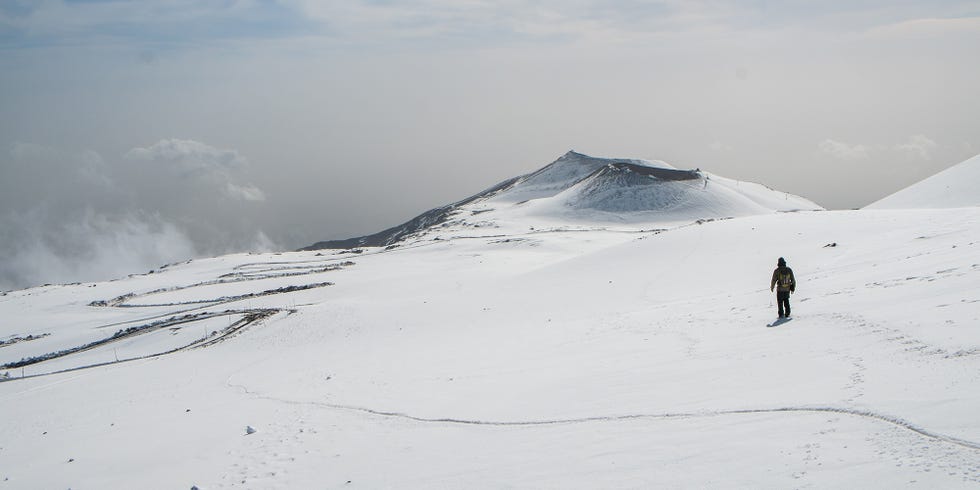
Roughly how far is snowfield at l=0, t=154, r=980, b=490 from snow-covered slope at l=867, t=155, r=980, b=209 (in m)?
8.71

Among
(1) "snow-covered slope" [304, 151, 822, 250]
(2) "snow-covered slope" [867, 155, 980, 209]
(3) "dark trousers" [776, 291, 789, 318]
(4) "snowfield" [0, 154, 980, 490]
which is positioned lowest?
(4) "snowfield" [0, 154, 980, 490]

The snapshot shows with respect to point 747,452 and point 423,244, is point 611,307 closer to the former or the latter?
point 747,452

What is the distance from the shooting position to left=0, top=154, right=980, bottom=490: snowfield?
9.23 meters

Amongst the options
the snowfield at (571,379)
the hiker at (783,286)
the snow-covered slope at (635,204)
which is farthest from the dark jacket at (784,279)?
the snow-covered slope at (635,204)

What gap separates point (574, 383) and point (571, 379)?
445mm

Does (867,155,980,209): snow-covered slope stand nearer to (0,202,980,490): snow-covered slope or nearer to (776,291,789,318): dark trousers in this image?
(0,202,980,490): snow-covered slope

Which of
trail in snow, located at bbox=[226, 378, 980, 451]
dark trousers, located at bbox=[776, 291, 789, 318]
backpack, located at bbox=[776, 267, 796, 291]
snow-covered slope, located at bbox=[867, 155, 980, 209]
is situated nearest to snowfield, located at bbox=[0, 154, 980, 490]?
trail in snow, located at bbox=[226, 378, 980, 451]

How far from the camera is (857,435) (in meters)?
8.64

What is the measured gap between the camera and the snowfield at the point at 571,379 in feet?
30.3

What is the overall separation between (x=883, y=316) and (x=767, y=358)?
3.09 meters

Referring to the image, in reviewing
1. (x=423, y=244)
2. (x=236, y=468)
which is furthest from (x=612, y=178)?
(x=236, y=468)

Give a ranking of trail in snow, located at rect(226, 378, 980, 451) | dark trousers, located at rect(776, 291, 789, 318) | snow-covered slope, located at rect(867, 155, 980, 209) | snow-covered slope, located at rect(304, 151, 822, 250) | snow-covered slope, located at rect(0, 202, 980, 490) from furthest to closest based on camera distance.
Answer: snow-covered slope, located at rect(304, 151, 822, 250) → snow-covered slope, located at rect(867, 155, 980, 209) → dark trousers, located at rect(776, 291, 789, 318) → snow-covered slope, located at rect(0, 202, 980, 490) → trail in snow, located at rect(226, 378, 980, 451)

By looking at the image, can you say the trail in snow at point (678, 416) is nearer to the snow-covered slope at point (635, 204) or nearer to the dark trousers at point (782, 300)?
the dark trousers at point (782, 300)

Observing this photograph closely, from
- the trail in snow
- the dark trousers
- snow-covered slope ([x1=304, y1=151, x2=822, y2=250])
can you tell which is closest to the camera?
the trail in snow
